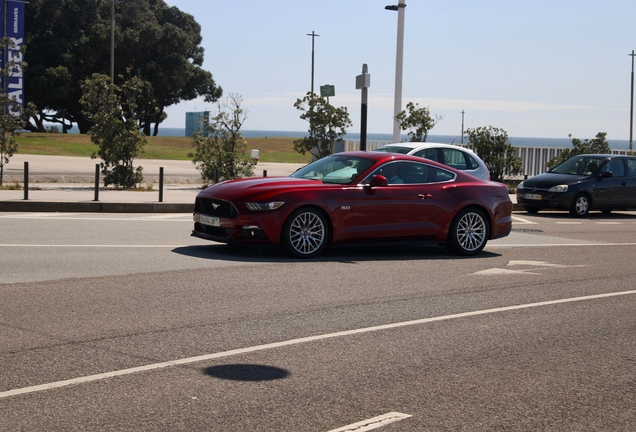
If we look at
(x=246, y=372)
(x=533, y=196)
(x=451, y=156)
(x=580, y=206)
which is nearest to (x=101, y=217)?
(x=451, y=156)

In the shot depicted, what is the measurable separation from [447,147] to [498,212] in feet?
17.8

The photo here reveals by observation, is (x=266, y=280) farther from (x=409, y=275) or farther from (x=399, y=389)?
(x=399, y=389)

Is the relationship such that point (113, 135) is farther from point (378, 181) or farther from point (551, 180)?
point (378, 181)

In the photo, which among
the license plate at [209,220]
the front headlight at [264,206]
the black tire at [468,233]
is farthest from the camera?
the black tire at [468,233]

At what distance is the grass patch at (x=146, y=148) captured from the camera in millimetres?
44812

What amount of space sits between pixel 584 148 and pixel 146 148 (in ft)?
87.0

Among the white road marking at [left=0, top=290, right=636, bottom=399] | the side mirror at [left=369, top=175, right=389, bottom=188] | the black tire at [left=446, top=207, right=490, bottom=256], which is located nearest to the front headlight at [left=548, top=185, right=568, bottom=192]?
the black tire at [left=446, top=207, right=490, bottom=256]

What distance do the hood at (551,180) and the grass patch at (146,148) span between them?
22.3m

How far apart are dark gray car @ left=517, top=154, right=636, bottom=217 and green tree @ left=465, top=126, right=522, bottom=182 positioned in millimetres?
6664

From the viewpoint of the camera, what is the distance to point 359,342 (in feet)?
23.0

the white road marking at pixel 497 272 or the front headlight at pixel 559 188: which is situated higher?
the front headlight at pixel 559 188

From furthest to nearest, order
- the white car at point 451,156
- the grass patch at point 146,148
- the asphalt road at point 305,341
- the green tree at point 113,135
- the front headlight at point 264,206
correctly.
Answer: the grass patch at point 146,148 < the green tree at point 113,135 < the white car at point 451,156 < the front headlight at point 264,206 < the asphalt road at point 305,341

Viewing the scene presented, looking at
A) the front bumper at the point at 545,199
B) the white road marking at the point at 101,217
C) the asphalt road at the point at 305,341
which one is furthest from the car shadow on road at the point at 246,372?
the front bumper at the point at 545,199

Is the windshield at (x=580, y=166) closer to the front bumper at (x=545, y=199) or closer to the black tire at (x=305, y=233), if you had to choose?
the front bumper at (x=545, y=199)
